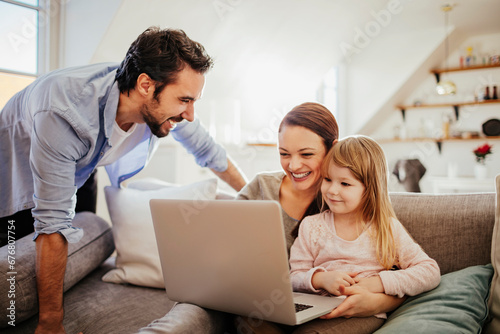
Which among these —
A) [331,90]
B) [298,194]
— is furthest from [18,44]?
[331,90]

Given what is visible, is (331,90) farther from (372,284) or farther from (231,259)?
(231,259)

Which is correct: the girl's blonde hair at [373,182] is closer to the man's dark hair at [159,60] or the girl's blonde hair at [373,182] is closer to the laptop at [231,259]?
the laptop at [231,259]

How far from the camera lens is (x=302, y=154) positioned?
130 cm

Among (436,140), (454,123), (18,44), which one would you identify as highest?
Result: (18,44)

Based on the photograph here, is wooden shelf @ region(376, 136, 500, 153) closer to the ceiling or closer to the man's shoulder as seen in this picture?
the ceiling

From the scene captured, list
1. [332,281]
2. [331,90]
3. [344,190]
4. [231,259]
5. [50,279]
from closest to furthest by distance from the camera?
[231,259]
[332,281]
[344,190]
[50,279]
[331,90]

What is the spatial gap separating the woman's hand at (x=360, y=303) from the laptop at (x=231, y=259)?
21 millimetres

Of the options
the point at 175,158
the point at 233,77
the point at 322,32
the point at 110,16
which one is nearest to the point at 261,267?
the point at 110,16

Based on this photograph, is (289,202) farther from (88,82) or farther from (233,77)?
(233,77)

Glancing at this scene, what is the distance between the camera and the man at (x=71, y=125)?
4.09 ft

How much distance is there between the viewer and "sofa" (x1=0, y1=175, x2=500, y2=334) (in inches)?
42.0

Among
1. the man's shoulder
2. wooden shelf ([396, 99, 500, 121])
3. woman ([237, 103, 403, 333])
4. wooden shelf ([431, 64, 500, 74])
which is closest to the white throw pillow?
woman ([237, 103, 403, 333])

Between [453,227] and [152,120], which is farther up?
[152,120]

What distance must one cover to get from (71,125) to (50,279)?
0.49 m
